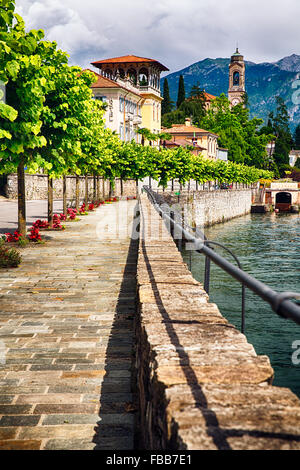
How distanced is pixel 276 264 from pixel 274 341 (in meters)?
15.0

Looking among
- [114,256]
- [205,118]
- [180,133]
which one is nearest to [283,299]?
[114,256]

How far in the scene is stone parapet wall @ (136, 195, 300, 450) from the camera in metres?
1.85

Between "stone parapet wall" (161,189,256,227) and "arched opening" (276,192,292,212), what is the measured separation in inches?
690

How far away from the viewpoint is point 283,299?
180 centimetres

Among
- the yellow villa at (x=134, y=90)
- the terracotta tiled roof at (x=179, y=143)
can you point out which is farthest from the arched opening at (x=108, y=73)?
the terracotta tiled roof at (x=179, y=143)

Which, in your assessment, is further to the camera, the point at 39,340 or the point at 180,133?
the point at 180,133

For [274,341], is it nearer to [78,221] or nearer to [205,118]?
[78,221]

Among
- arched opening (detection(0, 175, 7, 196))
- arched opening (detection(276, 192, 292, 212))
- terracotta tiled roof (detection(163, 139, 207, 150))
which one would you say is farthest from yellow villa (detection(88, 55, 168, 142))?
arched opening (detection(276, 192, 292, 212))

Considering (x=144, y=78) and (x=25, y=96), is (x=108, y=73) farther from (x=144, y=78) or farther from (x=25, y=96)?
(x=25, y=96)

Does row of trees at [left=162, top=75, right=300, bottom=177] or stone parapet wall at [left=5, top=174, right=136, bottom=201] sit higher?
row of trees at [left=162, top=75, right=300, bottom=177]

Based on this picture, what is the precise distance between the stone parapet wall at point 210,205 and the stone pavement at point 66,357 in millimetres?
24713

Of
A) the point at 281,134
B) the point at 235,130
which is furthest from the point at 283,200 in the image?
the point at 281,134

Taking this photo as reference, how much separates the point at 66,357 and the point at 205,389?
313 centimetres

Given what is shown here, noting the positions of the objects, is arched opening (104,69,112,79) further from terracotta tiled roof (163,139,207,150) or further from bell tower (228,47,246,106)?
bell tower (228,47,246,106)
